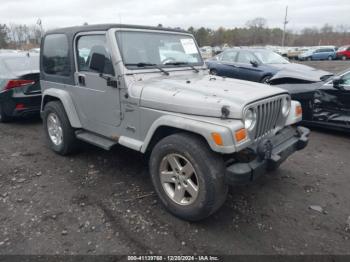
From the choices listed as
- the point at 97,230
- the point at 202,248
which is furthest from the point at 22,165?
the point at 202,248

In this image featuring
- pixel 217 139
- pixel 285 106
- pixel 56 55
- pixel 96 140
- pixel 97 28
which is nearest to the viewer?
pixel 217 139

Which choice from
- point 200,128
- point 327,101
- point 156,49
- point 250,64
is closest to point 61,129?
point 156,49

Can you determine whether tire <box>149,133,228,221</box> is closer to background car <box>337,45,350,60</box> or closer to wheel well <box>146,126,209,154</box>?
wheel well <box>146,126,209,154</box>

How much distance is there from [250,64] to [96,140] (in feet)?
21.0

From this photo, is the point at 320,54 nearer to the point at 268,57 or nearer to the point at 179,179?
the point at 268,57

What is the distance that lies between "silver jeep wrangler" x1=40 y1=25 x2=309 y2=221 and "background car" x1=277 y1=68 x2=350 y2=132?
220 cm

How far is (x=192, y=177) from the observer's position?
2.88 metres

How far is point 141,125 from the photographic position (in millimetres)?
3264

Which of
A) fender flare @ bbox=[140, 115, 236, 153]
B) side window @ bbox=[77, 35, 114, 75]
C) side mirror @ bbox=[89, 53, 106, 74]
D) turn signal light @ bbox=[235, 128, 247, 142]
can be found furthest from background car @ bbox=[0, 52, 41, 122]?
turn signal light @ bbox=[235, 128, 247, 142]

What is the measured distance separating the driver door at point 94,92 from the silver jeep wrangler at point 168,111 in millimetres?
14

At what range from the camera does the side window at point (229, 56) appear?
31.1 ft

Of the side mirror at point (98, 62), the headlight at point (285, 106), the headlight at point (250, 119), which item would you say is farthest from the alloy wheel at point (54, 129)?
the headlight at point (285, 106)

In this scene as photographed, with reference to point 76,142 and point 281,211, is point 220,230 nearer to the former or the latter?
point 281,211

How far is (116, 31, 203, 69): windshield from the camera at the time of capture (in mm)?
3455
